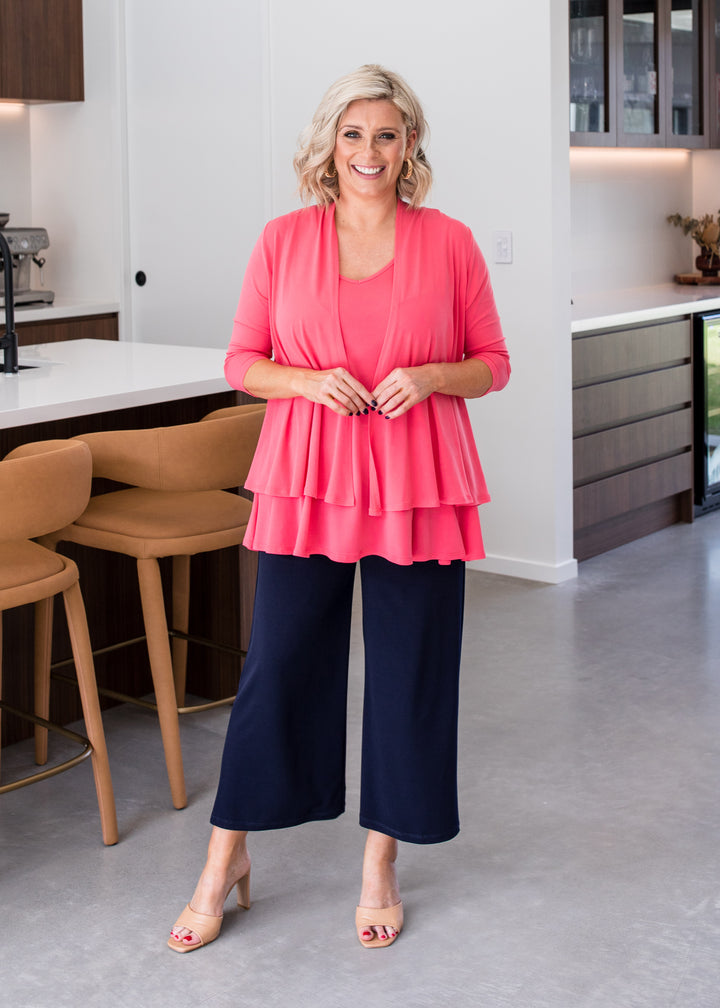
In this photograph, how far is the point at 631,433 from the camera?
505 cm

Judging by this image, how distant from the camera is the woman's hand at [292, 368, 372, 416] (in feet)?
6.52

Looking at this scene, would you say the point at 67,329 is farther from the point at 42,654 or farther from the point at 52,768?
the point at 52,768

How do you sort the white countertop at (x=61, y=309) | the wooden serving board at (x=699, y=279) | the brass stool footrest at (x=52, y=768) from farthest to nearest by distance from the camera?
the wooden serving board at (x=699, y=279), the white countertop at (x=61, y=309), the brass stool footrest at (x=52, y=768)

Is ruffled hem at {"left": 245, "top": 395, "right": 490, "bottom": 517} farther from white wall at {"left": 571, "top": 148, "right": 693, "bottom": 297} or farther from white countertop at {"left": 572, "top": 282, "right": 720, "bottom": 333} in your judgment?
white wall at {"left": 571, "top": 148, "right": 693, "bottom": 297}

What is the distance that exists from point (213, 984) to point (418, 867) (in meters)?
0.55

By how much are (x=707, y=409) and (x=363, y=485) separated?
376cm

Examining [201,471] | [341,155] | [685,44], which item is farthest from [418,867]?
[685,44]

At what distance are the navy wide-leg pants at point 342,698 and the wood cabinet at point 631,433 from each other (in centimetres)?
265

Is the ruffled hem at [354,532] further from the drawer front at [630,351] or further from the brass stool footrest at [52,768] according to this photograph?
the drawer front at [630,351]

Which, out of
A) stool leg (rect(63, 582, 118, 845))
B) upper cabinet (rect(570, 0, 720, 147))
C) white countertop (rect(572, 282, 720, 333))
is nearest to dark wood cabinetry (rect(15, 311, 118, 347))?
white countertop (rect(572, 282, 720, 333))

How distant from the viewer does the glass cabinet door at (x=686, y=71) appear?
5836 millimetres

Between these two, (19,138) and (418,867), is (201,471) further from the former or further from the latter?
(19,138)

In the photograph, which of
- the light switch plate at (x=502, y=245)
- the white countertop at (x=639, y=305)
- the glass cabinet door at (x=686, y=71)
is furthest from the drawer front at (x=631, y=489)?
the glass cabinet door at (x=686, y=71)

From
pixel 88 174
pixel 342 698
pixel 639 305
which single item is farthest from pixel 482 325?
pixel 88 174
